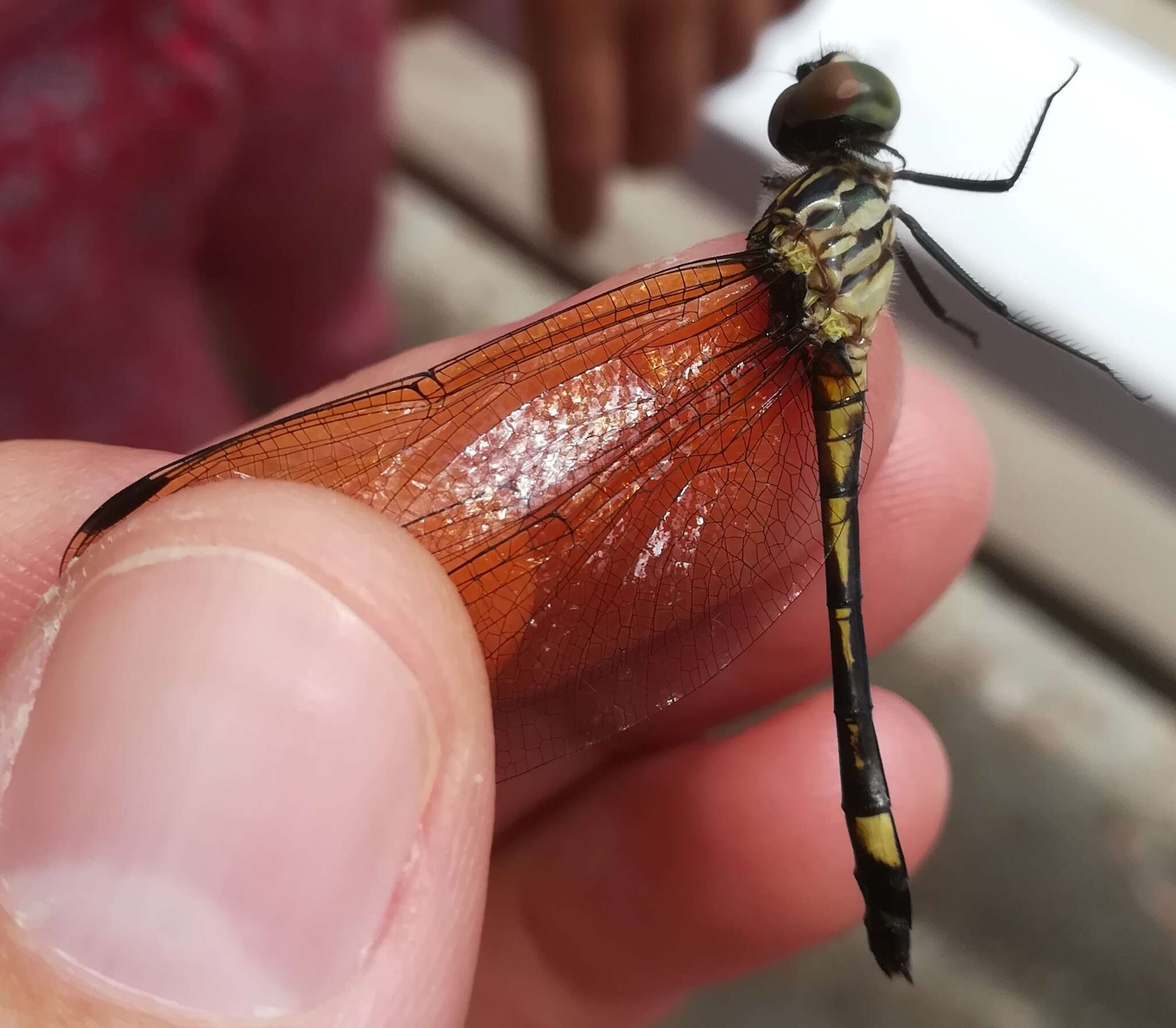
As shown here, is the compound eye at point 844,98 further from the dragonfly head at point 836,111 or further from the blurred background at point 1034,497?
the blurred background at point 1034,497

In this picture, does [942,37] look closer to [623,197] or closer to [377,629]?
[623,197]

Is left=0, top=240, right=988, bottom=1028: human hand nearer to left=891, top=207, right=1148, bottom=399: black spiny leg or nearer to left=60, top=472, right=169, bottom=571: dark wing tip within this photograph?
left=60, top=472, right=169, bottom=571: dark wing tip

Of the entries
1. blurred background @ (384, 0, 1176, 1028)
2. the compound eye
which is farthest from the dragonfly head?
blurred background @ (384, 0, 1176, 1028)

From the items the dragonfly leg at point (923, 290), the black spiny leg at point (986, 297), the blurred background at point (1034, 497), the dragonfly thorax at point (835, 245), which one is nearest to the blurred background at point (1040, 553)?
the blurred background at point (1034, 497)

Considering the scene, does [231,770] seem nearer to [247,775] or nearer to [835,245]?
[247,775]

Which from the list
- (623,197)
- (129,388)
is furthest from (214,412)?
(623,197)

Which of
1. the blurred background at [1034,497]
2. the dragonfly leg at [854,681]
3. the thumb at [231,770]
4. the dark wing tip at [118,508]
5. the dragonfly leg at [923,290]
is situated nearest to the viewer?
the thumb at [231,770]

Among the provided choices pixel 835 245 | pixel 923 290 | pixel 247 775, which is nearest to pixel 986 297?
pixel 923 290
